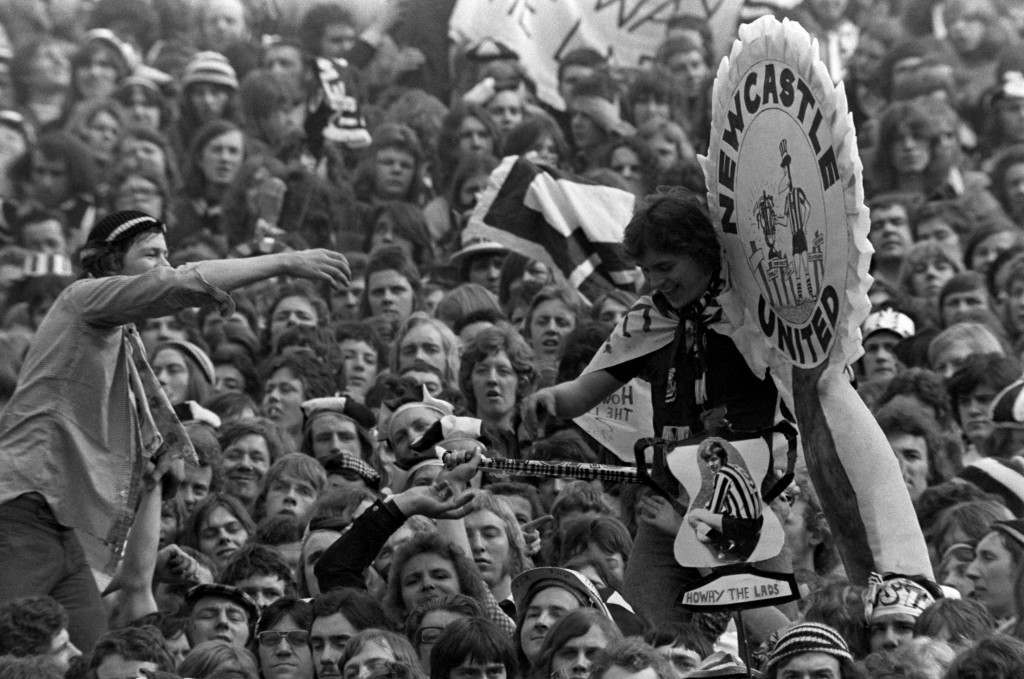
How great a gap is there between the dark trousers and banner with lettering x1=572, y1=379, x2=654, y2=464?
182 cm

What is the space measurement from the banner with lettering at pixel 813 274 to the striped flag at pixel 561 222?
5.94 metres

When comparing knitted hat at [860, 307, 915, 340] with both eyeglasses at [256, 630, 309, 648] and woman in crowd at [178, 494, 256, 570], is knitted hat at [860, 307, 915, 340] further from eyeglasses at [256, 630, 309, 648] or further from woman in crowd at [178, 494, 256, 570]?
eyeglasses at [256, 630, 309, 648]

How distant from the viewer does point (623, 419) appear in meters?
9.46

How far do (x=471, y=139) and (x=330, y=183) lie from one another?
0.94m

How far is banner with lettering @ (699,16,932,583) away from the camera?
7.85 meters

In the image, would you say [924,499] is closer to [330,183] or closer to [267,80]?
[330,183]

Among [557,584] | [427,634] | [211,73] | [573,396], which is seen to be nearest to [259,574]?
[427,634]

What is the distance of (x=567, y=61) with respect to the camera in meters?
18.2

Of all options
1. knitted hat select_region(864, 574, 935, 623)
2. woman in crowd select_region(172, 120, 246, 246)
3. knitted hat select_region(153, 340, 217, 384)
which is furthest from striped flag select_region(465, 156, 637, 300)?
knitted hat select_region(864, 574, 935, 623)

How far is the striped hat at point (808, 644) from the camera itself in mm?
7871

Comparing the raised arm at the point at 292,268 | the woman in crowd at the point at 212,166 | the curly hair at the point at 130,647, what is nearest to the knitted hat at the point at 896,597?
the raised arm at the point at 292,268

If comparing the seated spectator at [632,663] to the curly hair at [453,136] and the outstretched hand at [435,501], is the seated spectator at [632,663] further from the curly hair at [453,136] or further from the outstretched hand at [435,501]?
the curly hair at [453,136]

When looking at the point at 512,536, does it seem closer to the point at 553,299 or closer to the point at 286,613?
the point at 286,613

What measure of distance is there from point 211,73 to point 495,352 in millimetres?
6375
